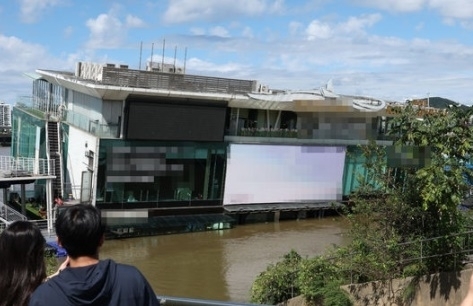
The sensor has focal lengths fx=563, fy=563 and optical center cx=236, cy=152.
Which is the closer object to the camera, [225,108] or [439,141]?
[439,141]

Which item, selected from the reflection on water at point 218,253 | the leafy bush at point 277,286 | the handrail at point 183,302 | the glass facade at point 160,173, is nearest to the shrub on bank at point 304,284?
the leafy bush at point 277,286

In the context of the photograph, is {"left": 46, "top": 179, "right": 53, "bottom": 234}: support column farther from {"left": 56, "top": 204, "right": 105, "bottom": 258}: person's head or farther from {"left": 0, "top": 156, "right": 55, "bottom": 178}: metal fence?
{"left": 56, "top": 204, "right": 105, "bottom": 258}: person's head

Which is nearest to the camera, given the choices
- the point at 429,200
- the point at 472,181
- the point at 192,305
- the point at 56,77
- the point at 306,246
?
the point at 192,305

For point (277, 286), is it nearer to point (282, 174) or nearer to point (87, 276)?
point (87, 276)

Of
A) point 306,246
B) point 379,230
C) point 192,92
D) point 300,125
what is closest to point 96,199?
point 192,92

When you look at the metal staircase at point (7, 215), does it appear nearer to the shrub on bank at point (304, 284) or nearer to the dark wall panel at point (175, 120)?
the dark wall panel at point (175, 120)

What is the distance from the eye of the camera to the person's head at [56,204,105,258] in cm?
271

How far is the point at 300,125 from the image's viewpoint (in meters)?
32.6

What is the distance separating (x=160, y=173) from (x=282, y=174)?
724 cm

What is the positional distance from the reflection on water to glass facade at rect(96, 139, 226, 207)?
209 centimetres

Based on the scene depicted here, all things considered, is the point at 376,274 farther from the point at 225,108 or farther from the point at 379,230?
the point at 225,108

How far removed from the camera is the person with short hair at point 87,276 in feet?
8.40

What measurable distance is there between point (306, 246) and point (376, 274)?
14490 millimetres

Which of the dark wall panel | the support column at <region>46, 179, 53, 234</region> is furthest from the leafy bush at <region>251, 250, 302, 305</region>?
the dark wall panel
